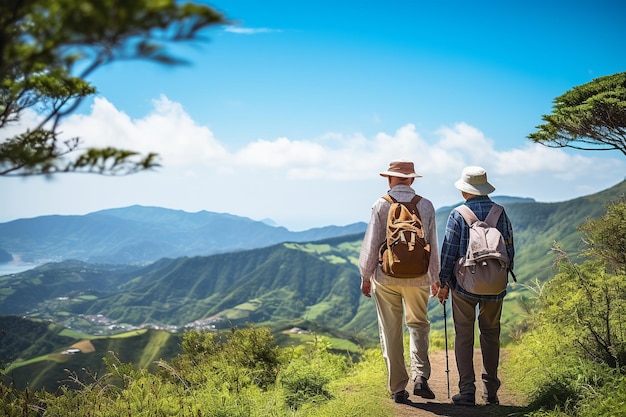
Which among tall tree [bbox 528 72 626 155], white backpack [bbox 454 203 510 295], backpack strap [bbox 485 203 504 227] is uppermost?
tall tree [bbox 528 72 626 155]

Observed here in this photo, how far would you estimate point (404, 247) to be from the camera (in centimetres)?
543

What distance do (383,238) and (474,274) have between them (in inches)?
44.0

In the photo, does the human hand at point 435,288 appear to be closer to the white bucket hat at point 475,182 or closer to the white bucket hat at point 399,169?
the white bucket hat at point 475,182

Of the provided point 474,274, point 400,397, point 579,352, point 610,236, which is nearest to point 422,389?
point 400,397

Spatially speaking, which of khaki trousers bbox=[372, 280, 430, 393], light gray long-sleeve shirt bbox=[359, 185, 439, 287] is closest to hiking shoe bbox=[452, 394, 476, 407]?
khaki trousers bbox=[372, 280, 430, 393]

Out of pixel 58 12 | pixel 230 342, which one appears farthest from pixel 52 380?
pixel 58 12

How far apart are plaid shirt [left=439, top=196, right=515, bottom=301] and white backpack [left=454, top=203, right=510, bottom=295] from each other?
0.33ft

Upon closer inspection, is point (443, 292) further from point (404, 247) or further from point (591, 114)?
point (591, 114)

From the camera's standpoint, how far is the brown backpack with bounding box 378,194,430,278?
5.41m

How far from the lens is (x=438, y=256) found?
5711 mm

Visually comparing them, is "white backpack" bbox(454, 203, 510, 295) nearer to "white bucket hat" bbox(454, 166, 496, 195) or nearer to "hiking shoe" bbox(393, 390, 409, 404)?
"white bucket hat" bbox(454, 166, 496, 195)

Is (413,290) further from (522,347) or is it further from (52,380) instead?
(52,380)

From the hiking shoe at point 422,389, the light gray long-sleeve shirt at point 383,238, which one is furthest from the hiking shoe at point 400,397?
the light gray long-sleeve shirt at point 383,238

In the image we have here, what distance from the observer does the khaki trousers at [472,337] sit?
5.64 metres
